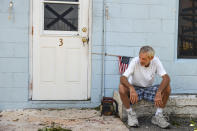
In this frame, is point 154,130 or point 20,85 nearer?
point 154,130

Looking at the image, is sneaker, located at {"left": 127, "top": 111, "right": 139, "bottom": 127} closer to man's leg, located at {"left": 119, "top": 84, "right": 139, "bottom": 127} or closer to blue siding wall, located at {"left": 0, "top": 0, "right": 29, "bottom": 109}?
man's leg, located at {"left": 119, "top": 84, "right": 139, "bottom": 127}

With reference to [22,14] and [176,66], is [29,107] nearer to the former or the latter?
[22,14]

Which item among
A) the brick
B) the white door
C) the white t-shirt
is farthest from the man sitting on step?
the brick

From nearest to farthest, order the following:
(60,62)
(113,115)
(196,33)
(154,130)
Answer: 1. (154,130)
2. (113,115)
3. (60,62)
4. (196,33)

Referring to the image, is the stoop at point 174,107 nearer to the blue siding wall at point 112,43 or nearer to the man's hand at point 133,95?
the man's hand at point 133,95

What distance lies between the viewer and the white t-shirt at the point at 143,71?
442 cm

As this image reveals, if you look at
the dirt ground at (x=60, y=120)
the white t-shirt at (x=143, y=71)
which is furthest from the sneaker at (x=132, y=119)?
the white t-shirt at (x=143, y=71)

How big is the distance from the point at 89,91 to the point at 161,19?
187cm

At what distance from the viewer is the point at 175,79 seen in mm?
5516

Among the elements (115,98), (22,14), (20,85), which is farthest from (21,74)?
(115,98)

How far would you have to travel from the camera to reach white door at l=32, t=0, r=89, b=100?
521cm

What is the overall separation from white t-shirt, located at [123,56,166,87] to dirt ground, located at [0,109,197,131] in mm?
644

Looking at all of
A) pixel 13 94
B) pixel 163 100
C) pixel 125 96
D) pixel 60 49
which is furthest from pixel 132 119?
pixel 13 94

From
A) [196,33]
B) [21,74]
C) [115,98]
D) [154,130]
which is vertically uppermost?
[196,33]
